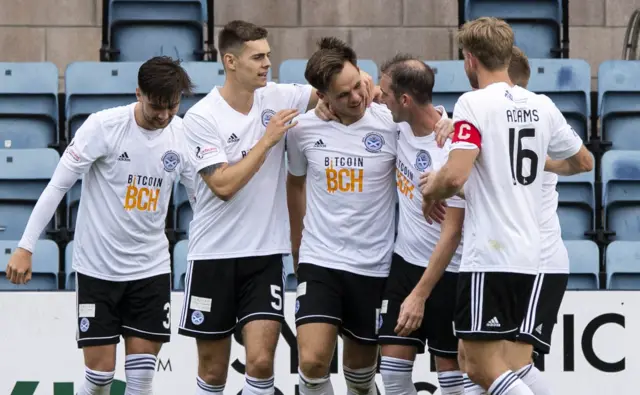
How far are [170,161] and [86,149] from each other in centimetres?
45

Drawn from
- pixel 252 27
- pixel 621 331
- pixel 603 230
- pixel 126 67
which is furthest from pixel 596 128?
pixel 252 27

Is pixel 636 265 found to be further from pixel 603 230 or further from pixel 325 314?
pixel 325 314

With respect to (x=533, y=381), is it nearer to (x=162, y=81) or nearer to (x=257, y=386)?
(x=257, y=386)

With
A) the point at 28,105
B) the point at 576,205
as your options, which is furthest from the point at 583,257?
the point at 28,105

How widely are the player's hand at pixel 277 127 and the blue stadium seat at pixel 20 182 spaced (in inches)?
133

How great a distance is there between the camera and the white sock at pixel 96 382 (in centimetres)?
689

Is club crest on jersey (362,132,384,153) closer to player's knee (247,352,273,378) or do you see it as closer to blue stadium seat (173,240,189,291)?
player's knee (247,352,273,378)

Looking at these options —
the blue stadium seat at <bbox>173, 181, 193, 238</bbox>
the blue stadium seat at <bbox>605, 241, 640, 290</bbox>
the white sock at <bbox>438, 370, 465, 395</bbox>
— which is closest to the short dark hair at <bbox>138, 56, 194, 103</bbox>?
the white sock at <bbox>438, 370, 465, 395</bbox>

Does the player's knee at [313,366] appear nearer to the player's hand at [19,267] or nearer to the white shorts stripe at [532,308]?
the white shorts stripe at [532,308]

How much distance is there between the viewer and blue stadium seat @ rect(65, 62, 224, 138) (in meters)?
9.80

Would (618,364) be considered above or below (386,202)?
below

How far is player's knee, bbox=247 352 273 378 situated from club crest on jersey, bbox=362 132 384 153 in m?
1.18

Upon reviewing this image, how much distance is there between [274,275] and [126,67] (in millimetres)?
3814

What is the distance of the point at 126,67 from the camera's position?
9922 mm
